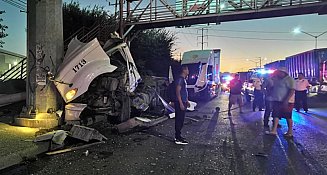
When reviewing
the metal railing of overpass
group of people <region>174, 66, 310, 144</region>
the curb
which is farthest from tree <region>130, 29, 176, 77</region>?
the curb

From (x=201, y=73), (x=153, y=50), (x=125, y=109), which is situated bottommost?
(x=125, y=109)

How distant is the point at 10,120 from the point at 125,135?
3484 millimetres

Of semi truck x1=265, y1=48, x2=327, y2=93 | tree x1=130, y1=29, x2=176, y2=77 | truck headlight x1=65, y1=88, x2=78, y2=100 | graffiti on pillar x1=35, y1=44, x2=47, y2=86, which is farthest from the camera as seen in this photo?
tree x1=130, y1=29, x2=176, y2=77

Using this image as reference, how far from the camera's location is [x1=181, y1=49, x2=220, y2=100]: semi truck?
58.4 feet

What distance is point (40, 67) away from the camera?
7.39m

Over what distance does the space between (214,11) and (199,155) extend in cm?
1367

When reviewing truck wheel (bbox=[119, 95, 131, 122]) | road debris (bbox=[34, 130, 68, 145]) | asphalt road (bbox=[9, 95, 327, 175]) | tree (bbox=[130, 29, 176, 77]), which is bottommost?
asphalt road (bbox=[9, 95, 327, 175])

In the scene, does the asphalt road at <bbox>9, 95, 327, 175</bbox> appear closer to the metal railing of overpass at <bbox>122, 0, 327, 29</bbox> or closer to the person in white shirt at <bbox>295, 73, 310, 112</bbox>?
the person in white shirt at <bbox>295, 73, 310, 112</bbox>

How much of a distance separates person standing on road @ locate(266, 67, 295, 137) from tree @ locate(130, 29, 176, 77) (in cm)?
1331

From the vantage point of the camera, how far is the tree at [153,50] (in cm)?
2197

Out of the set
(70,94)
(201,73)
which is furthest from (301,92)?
(70,94)

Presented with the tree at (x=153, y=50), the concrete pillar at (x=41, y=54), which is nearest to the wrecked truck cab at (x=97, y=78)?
the concrete pillar at (x=41, y=54)

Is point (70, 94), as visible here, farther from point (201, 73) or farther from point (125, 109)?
point (201, 73)

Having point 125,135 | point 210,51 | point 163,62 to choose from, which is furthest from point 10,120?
point 163,62
